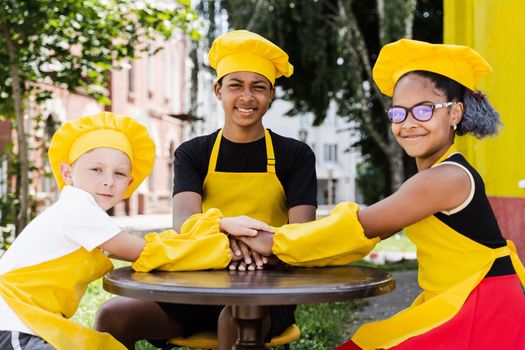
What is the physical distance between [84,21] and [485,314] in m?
5.78

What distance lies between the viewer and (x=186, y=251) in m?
2.36

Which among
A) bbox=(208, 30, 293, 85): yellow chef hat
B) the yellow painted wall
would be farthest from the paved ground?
bbox=(208, 30, 293, 85): yellow chef hat

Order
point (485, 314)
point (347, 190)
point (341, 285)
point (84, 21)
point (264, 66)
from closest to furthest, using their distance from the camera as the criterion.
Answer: point (341, 285) → point (485, 314) → point (264, 66) → point (84, 21) → point (347, 190)

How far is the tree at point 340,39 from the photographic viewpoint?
1398cm

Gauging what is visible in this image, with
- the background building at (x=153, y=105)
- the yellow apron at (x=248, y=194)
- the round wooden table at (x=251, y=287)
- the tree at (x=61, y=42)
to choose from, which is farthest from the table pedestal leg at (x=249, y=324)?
the background building at (x=153, y=105)

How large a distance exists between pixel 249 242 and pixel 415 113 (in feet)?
2.42

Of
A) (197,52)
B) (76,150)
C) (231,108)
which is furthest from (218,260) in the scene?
(197,52)

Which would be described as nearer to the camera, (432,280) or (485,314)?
(485,314)

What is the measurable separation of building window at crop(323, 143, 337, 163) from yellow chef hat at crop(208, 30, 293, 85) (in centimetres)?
4767

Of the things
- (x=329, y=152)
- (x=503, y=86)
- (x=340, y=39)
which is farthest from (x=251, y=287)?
(x=329, y=152)

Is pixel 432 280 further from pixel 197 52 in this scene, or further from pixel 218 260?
pixel 197 52

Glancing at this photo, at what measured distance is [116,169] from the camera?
8.38 ft

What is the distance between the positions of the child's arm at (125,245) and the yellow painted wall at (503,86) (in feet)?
11.2

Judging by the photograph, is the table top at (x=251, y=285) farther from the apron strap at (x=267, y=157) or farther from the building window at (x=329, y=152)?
the building window at (x=329, y=152)
